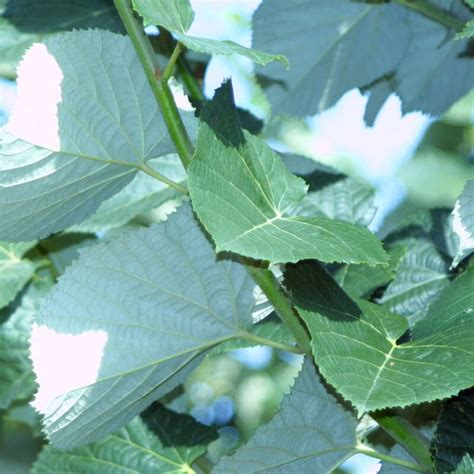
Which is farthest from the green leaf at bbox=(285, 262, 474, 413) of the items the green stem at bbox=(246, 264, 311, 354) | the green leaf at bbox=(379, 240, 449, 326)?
the green leaf at bbox=(379, 240, 449, 326)

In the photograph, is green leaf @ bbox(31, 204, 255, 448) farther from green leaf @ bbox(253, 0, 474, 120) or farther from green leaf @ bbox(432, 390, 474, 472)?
green leaf @ bbox(253, 0, 474, 120)

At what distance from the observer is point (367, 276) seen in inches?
27.6

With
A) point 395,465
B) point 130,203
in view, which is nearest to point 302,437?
point 395,465

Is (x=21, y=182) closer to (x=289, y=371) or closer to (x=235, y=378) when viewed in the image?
(x=289, y=371)

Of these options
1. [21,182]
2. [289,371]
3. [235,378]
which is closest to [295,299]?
[21,182]

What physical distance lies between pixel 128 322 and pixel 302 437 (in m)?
0.12

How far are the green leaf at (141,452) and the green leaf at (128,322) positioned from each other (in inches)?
5.5

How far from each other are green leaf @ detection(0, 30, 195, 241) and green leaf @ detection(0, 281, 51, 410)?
234 millimetres

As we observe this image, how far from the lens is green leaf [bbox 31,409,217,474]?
724mm

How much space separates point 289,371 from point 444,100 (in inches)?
37.4

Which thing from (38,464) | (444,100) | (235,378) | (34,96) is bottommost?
(235,378)

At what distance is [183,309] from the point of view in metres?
0.58

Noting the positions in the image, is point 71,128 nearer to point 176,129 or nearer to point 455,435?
point 176,129

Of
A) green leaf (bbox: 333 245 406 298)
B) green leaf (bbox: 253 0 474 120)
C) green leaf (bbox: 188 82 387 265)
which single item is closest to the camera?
green leaf (bbox: 188 82 387 265)
